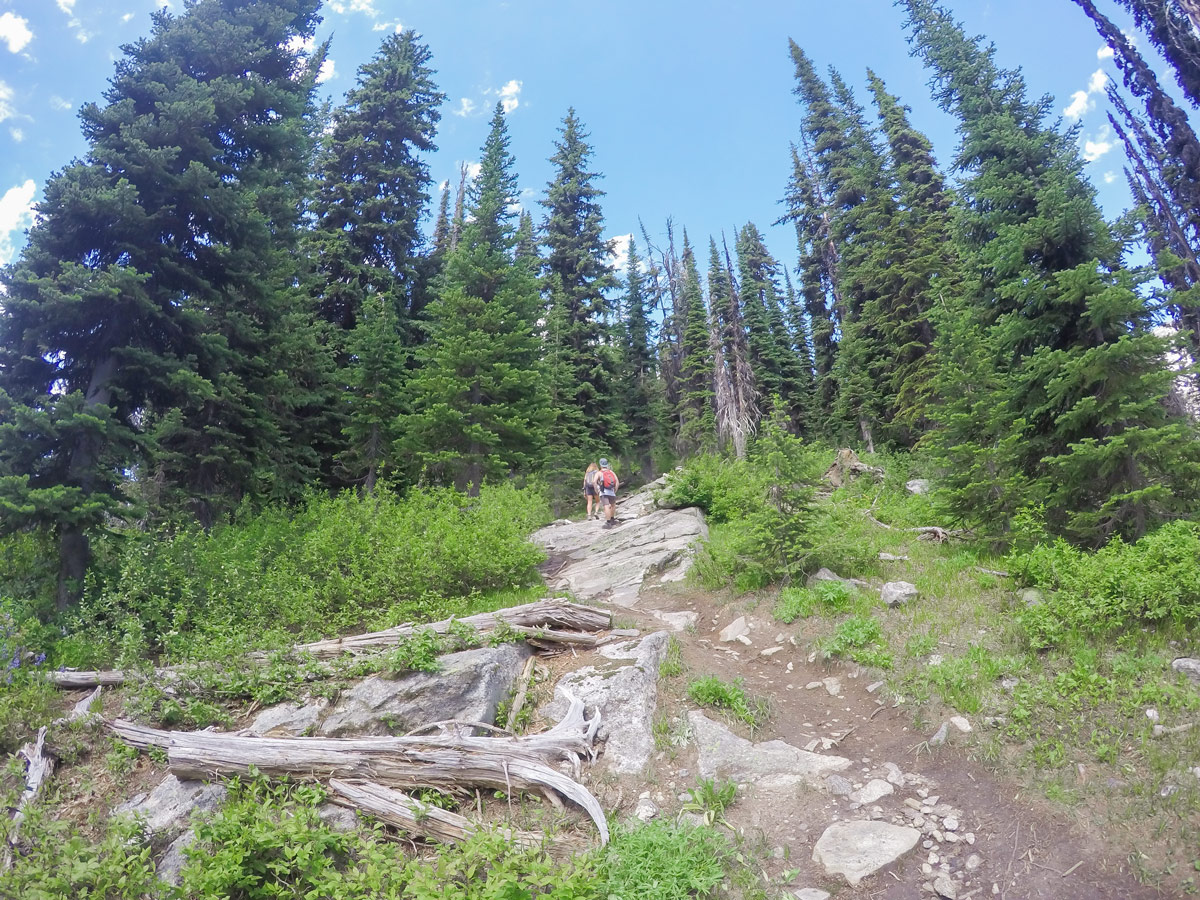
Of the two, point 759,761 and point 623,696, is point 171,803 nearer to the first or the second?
point 623,696

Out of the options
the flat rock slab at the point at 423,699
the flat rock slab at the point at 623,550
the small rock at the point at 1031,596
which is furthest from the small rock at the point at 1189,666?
the flat rock slab at the point at 623,550

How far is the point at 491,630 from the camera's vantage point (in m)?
6.90

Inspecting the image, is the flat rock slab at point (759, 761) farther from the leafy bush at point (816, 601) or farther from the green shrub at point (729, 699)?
the leafy bush at point (816, 601)

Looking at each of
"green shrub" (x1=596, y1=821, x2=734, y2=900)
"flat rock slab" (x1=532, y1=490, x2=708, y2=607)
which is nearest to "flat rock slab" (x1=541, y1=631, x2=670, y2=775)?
"green shrub" (x1=596, y1=821, x2=734, y2=900)

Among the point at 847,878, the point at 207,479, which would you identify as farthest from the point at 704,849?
the point at 207,479

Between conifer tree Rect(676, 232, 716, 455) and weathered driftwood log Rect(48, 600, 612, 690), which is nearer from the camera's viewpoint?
weathered driftwood log Rect(48, 600, 612, 690)

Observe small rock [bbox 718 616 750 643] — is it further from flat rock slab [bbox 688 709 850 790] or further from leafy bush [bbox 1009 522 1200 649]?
leafy bush [bbox 1009 522 1200 649]

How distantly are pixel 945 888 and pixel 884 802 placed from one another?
2.65 feet

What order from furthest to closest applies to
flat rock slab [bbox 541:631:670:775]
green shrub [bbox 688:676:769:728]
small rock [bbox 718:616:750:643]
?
small rock [bbox 718:616:750:643]
green shrub [bbox 688:676:769:728]
flat rock slab [bbox 541:631:670:775]

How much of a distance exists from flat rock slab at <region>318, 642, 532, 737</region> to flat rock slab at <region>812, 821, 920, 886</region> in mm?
3178

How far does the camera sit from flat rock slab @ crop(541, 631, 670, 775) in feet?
17.5

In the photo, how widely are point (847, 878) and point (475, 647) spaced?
4.18 meters

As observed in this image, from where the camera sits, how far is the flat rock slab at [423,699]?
5.53m

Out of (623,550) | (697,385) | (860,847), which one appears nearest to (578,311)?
(697,385)
